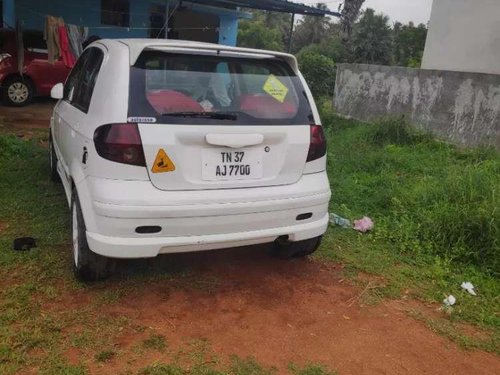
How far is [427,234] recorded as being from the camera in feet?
14.0

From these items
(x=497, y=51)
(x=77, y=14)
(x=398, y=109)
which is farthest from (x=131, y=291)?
(x=77, y=14)

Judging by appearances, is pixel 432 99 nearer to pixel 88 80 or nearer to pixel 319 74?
pixel 88 80

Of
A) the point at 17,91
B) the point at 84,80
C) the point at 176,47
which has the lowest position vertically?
the point at 17,91

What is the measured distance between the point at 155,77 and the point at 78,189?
0.84m

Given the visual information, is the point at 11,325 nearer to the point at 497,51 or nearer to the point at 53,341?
the point at 53,341

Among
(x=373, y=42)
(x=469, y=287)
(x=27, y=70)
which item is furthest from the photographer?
(x=373, y=42)

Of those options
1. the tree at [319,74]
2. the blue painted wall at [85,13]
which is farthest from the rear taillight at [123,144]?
the tree at [319,74]

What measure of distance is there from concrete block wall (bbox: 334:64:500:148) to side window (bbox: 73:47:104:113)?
6.30 meters

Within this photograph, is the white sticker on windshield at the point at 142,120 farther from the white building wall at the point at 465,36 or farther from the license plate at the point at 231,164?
the white building wall at the point at 465,36

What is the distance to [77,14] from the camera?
13953 mm

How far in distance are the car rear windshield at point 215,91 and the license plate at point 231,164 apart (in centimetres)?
19

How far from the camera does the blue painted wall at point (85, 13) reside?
12.8 m

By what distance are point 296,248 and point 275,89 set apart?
4.07 ft

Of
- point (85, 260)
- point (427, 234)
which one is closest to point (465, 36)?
point (427, 234)
